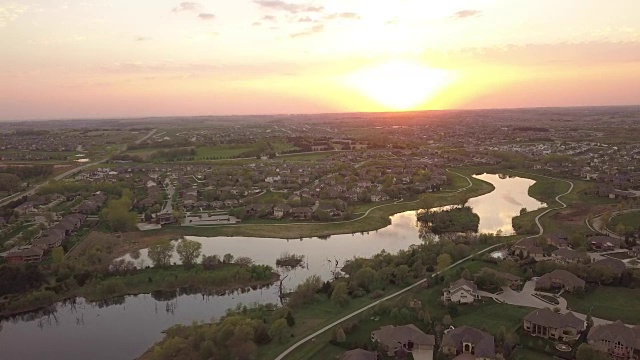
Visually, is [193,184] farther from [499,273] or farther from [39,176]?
[499,273]

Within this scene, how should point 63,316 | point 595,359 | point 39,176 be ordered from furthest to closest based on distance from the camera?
point 39,176 < point 63,316 < point 595,359

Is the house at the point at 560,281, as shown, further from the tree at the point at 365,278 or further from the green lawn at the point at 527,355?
the tree at the point at 365,278

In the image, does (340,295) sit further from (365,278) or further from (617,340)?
(617,340)

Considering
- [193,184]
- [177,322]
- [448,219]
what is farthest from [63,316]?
[193,184]

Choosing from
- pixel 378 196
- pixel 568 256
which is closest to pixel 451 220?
pixel 378 196

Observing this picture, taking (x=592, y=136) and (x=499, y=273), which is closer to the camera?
(x=499, y=273)

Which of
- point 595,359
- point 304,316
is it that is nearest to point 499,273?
point 595,359

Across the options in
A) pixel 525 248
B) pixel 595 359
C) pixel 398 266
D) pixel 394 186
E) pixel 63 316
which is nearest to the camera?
pixel 595 359
